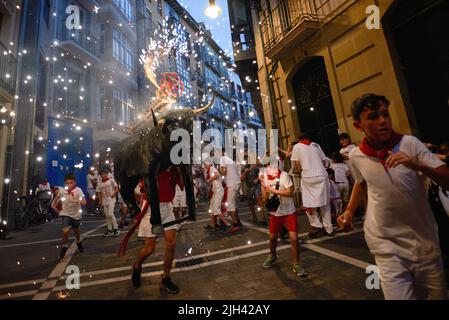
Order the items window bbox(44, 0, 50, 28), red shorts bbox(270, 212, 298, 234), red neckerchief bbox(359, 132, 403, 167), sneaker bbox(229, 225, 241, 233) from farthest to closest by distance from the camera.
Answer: window bbox(44, 0, 50, 28), sneaker bbox(229, 225, 241, 233), red shorts bbox(270, 212, 298, 234), red neckerchief bbox(359, 132, 403, 167)

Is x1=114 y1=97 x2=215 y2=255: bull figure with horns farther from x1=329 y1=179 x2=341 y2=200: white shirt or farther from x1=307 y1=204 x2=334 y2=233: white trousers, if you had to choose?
x1=329 y1=179 x2=341 y2=200: white shirt

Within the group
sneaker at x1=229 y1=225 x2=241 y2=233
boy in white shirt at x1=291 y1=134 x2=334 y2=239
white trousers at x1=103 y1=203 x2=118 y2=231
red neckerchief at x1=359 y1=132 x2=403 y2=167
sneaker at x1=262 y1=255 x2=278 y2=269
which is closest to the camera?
red neckerchief at x1=359 y1=132 x2=403 y2=167

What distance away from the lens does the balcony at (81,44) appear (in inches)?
640

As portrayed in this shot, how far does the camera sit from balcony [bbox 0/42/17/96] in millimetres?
9891

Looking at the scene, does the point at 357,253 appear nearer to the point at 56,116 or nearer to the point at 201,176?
the point at 201,176

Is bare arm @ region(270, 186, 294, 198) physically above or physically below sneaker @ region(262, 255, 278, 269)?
above

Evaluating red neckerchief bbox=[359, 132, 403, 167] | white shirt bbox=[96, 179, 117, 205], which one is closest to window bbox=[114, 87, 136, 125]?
white shirt bbox=[96, 179, 117, 205]

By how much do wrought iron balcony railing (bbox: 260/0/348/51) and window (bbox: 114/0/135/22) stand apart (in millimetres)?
14564

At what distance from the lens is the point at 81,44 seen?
56.9 ft

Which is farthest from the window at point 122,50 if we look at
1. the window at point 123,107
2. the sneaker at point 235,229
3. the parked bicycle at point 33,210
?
the sneaker at point 235,229

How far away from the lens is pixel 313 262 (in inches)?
157

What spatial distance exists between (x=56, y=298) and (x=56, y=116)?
1504 cm

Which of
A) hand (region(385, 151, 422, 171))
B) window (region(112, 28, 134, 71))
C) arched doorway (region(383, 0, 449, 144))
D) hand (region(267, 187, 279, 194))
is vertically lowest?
hand (region(267, 187, 279, 194))

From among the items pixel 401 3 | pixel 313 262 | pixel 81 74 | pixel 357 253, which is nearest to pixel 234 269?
pixel 313 262
